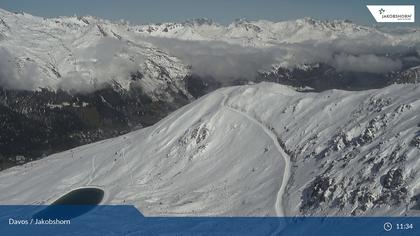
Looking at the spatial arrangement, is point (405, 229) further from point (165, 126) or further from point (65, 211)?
point (165, 126)

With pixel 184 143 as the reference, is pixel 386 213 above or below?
below

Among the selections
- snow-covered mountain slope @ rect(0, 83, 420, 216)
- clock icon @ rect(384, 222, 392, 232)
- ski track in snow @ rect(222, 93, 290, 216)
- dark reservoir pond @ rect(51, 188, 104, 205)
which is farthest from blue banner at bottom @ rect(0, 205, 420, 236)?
ski track in snow @ rect(222, 93, 290, 216)

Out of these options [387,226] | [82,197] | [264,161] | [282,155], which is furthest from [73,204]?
[387,226]

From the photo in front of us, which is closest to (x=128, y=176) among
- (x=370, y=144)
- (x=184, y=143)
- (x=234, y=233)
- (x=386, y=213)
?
(x=184, y=143)

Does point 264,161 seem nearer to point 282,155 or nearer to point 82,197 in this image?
point 282,155

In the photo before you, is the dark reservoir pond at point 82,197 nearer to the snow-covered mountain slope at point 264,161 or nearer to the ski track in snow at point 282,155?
the snow-covered mountain slope at point 264,161

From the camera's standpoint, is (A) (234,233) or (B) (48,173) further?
(B) (48,173)

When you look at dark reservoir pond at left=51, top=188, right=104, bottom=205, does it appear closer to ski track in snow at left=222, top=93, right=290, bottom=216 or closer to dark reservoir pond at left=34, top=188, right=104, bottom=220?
dark reservoir pond at left=34, top=188, right=104, bottom=220
